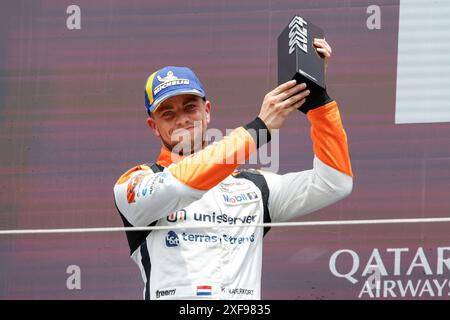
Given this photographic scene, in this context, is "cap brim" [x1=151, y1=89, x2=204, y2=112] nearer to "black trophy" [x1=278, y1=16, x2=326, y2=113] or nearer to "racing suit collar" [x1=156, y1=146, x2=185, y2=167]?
"racing suit collar" [x1=156, y1=146, x2=185, y2=167]

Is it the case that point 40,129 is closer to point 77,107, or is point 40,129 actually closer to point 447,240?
point 77,107

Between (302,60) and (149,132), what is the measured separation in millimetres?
1113

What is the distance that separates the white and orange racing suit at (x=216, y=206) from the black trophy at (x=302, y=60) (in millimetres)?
81

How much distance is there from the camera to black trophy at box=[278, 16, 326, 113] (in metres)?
2.71

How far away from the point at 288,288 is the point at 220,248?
82cm

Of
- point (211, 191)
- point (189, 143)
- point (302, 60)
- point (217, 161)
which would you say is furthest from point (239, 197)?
point (302, 60)

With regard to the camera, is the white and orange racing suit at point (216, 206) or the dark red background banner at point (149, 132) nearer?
the white and orange racing suit at point (216, 206)

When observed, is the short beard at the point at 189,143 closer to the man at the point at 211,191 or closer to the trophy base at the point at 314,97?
the man at the point at 211,191

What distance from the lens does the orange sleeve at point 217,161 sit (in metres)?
2.66

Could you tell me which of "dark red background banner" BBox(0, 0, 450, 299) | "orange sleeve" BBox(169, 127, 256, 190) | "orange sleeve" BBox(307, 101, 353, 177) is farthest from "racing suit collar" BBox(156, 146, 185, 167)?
"dark red background banner" BBox(0, 0, 450, 299)

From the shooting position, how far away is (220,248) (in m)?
2.82

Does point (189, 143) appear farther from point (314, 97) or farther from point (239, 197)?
point (314, 97)

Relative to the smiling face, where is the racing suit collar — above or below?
below

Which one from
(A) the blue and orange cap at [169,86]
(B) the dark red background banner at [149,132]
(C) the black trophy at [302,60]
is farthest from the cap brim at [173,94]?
(B) the dark red background banner at [149,132]
